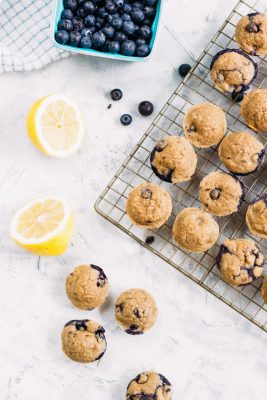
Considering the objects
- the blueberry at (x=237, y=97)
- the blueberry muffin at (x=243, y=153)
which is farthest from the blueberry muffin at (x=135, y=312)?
the blueberry at (x=237, y=97)

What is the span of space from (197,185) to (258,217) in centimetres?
36

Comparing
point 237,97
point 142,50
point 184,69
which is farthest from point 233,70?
point 142,50

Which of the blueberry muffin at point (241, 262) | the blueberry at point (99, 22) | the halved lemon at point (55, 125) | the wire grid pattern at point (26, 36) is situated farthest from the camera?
the wire grid pattern at point (26, 36)

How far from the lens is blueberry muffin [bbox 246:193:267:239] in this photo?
2953 millimetres

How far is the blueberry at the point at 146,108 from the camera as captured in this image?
324cm

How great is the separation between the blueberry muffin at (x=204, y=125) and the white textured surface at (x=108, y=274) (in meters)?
0.29

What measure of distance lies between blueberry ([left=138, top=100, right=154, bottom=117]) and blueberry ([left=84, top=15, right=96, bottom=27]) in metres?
0.44

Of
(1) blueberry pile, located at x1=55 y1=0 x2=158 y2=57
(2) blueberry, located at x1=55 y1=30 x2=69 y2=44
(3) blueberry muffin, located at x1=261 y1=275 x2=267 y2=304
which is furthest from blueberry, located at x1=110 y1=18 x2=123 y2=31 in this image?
(3) blueberry muffin, located at x1=261 y1=275 x2=267 y2=304

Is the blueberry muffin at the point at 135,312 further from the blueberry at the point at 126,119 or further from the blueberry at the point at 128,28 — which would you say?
the blueberry at the point at 128,28

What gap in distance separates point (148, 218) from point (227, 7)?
3.69ft

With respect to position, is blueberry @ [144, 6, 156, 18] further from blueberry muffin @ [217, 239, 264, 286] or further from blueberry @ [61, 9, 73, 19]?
blueberry muffin @ [217, 239, 264, 286]

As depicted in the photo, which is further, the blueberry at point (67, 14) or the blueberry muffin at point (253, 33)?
the blueberry at point (67, 14)

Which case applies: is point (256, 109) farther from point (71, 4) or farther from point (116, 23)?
point (71, 4)

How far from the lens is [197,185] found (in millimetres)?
3191
